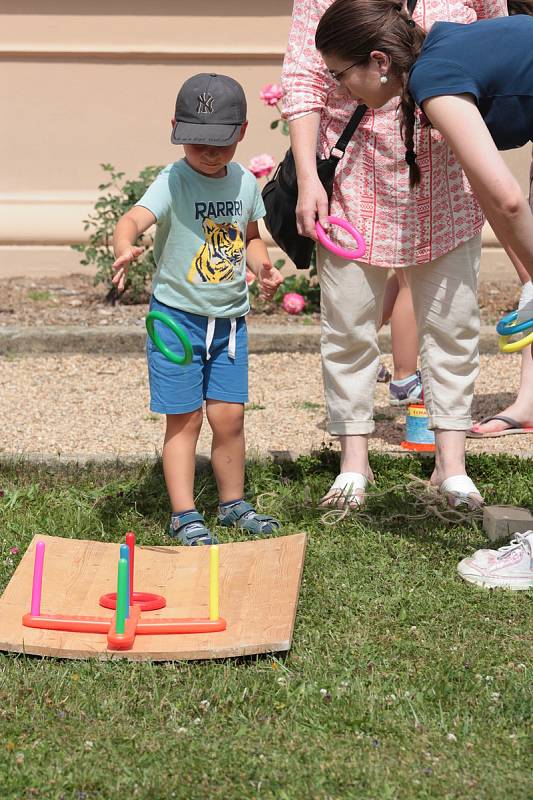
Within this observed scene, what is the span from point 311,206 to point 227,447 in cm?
90

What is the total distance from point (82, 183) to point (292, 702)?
6209mm

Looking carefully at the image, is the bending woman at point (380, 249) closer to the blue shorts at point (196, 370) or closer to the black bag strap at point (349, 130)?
the black bag strap at point (349, 130)

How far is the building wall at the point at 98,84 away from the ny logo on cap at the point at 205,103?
14.8 feet

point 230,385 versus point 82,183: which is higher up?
point 82,183

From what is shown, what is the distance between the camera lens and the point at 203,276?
391 centimetres

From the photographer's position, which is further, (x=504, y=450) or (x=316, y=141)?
(x=504, y=450)

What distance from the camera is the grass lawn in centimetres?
250

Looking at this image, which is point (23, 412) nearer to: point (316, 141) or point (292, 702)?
Result: point (316, 141)

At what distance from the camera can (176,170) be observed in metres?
3.90

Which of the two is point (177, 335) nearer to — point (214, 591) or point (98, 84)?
point (214, 591)

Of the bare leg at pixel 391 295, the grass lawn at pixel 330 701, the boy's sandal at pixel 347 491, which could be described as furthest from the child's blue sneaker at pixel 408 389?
the grass lawn at pixel 330 701

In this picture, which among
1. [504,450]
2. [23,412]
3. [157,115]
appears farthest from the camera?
[157,115]

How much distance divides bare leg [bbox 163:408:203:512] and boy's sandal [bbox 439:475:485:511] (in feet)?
3.07

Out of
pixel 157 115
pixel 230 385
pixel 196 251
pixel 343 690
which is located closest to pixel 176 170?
pixel 196 251
